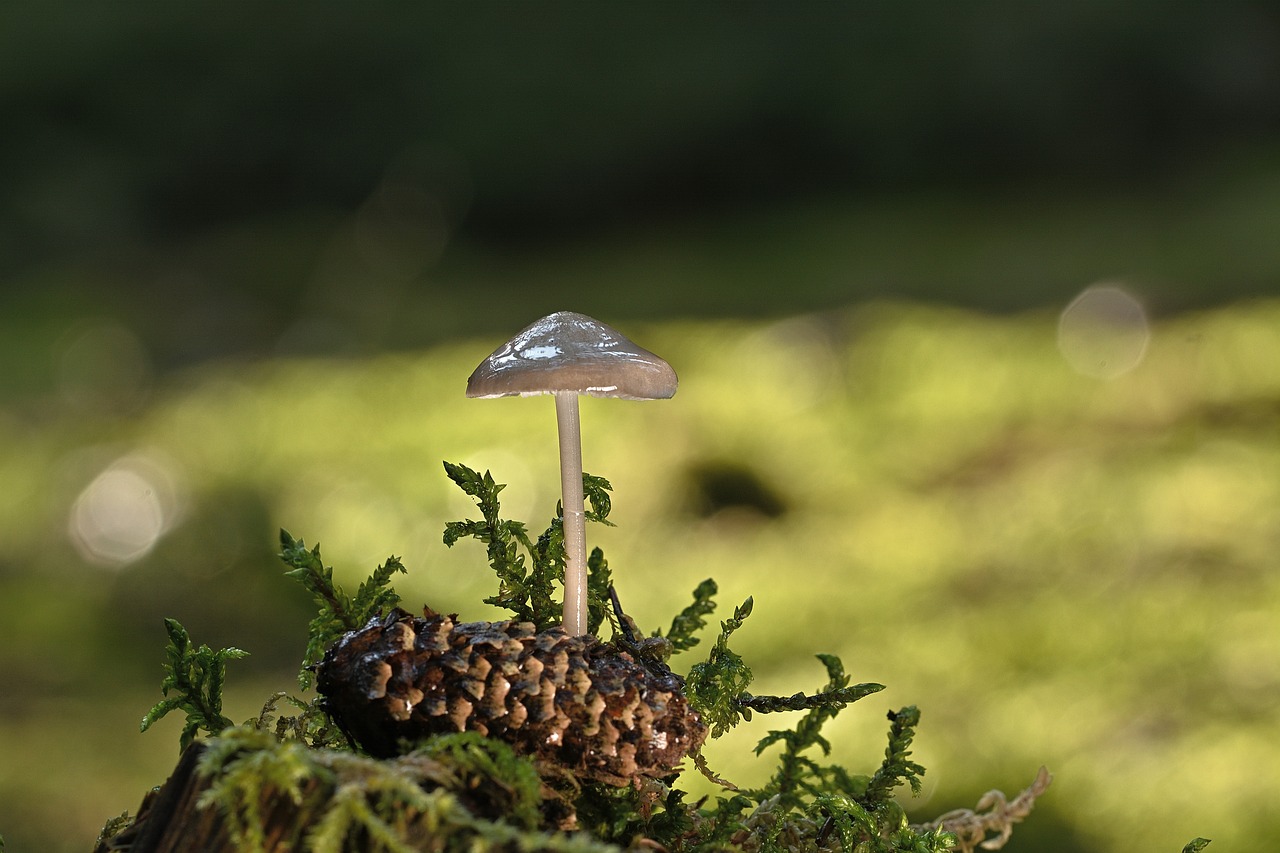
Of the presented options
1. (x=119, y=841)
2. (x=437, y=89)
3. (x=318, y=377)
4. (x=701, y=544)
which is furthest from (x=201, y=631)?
(x=437, y=89)

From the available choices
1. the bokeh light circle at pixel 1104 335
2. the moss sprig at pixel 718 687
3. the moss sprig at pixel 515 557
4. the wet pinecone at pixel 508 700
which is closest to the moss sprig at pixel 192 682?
the wet pinecone at pixel 508 700

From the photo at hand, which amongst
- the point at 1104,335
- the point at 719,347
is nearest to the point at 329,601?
the point at 719,347

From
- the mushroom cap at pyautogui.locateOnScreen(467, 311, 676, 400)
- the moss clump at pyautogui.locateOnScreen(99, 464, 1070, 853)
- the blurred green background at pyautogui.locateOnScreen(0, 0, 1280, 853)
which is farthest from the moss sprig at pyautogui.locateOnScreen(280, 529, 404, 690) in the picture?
the blurred green background at pyautogui.locateOnScreen(0, 0, 1280, 853)

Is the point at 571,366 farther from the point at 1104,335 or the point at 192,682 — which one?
the point at 1104,335

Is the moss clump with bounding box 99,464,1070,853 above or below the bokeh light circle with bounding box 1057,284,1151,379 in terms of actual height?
below

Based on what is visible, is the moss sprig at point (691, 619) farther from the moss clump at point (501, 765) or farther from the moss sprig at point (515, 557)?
the moss sprig at point (515, 557)

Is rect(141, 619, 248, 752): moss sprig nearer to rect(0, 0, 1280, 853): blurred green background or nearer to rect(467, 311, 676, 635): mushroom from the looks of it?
rect(467, 311, 676, 635): mushroom
